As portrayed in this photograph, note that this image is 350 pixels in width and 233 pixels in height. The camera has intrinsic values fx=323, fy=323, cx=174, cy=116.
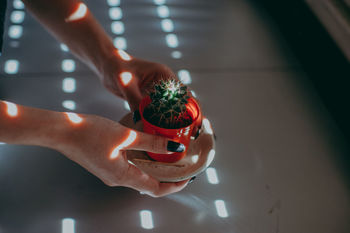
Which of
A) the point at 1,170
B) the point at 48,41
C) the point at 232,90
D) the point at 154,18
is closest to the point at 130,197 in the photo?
the point at 1,170

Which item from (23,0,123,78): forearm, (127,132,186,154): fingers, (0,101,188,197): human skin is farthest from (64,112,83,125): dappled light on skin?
(23,0,123,78): forearm

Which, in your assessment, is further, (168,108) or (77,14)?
(77,14)

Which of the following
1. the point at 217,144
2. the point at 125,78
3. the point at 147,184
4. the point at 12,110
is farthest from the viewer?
the point at 217,144

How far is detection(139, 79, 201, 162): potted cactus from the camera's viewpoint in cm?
63

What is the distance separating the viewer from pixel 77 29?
805mm

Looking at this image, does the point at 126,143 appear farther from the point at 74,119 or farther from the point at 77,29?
the point at 77,29

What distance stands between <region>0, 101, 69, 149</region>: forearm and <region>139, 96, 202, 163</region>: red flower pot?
0.16 m

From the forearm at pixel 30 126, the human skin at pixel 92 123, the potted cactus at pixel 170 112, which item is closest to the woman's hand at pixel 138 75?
the human skin at pixel 92 123

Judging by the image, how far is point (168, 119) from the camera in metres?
0.64

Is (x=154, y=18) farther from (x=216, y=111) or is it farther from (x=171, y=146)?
(x=171, y=146)

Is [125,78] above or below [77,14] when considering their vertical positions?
below

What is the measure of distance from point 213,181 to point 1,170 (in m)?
0.52

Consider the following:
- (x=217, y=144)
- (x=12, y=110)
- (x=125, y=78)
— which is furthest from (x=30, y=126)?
(x=217, y=144)

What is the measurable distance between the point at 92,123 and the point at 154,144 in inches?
5.0
